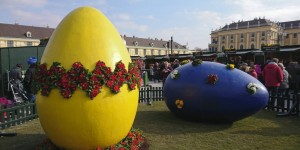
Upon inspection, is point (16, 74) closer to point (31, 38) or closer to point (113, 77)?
point (113, 77)

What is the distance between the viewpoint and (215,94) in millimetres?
8555

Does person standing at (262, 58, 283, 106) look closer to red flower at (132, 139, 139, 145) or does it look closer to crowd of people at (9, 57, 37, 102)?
red flower at (132, 139, 139, 145)

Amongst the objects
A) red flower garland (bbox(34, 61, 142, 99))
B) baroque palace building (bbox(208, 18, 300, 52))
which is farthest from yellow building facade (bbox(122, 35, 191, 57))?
red flower garland (bbox(34, 61, 142, 99))

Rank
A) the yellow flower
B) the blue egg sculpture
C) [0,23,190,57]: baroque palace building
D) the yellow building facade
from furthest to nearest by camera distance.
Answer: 1. the yellow building facade
2. [0,23,190,57]: baroque palace building
3. the yellow flower
4. the blue egg sculpture

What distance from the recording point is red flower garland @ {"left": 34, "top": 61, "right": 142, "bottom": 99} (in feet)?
16.7

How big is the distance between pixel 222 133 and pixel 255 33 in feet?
392

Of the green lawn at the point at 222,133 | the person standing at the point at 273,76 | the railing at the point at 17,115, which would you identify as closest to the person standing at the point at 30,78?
the railing at the point at 17,115

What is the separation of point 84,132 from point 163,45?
117 metres

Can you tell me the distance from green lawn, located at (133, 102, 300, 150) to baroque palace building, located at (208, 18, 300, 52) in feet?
346

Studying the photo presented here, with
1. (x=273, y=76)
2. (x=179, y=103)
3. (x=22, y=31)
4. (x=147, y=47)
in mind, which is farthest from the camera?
(x=147, y=47)

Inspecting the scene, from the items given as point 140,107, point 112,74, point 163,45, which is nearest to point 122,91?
point 112,74

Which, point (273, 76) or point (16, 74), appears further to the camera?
point (273, 76)

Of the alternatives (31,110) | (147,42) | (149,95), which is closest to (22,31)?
(147,42)

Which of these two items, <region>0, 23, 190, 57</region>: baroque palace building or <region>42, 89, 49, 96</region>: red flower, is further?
<region>0, 23, 190, 57</region>: baroque palace building
